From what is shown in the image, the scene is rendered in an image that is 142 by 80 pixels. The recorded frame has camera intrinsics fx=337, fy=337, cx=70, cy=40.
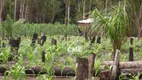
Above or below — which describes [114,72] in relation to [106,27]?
below

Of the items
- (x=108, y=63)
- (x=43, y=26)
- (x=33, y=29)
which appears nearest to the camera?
(x=108, y=63)

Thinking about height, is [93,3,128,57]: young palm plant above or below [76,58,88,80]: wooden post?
above

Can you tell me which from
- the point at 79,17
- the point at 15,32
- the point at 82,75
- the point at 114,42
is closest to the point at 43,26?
the point at 15,32

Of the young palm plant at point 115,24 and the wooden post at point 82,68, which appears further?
the young palm plant at point 115,24

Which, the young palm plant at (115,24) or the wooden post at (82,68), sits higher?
the young palm plant at (115,24)

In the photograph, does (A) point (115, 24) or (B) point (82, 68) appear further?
(A) point (115, 24)

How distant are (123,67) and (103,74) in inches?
31.5

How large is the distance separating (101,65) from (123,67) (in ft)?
1.86

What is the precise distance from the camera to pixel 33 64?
27.5 feet

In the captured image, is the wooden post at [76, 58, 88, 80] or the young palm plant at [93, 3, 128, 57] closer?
the wooden post at [76, 58, 88, 80]

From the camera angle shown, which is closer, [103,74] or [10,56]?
[103,74]

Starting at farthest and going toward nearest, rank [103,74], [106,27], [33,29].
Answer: [33,29]
[106,27]
[103,74]

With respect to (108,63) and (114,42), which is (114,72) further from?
(114,42)

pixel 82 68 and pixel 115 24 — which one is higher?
pixel 115 24
